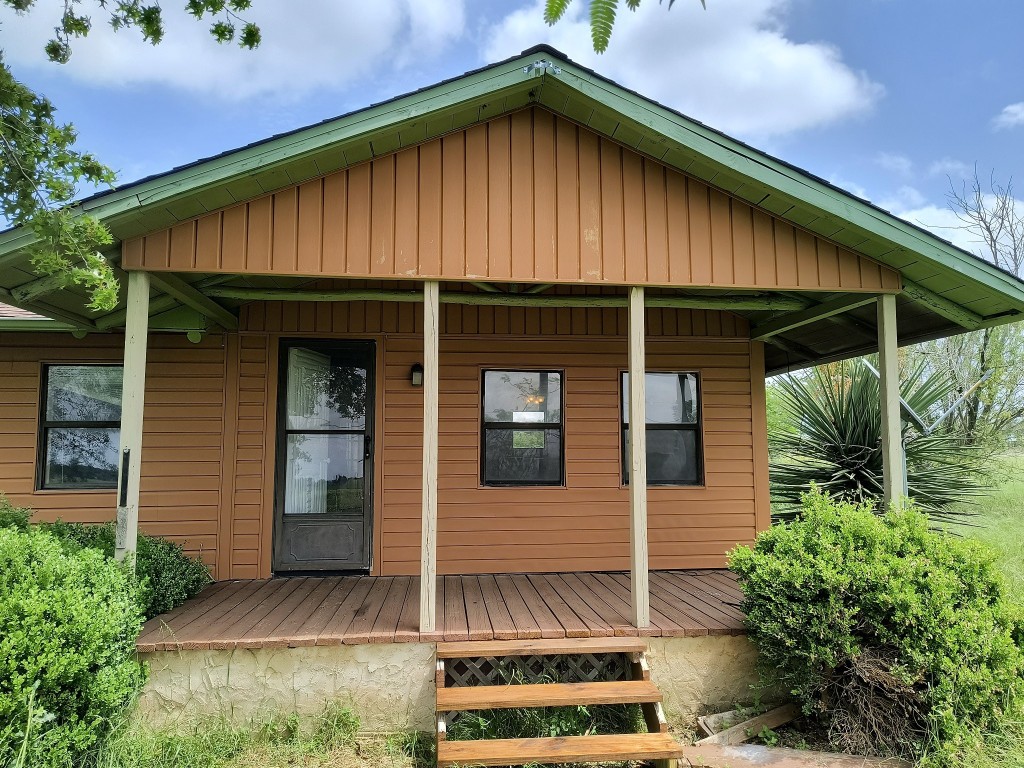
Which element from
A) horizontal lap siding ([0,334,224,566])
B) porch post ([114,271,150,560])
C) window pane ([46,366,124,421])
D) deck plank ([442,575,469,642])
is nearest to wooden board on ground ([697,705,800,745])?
deck plank ([442,575,469,642])

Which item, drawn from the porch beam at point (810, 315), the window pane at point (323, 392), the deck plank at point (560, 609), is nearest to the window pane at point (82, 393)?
the window pane at point (323, 392)

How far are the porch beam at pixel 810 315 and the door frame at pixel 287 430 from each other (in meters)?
3.59

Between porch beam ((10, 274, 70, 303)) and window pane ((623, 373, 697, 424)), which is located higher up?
porch beam ((10, 274, 70, 303))

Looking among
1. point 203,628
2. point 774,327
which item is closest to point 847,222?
point 774,327

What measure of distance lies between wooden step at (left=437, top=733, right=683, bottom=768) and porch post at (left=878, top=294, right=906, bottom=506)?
2319mm

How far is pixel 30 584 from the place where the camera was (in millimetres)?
2928

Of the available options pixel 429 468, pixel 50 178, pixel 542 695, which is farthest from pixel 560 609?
pixel 50 178

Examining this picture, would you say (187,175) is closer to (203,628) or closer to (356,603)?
(203,628)

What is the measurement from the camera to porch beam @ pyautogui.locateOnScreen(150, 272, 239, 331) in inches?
155

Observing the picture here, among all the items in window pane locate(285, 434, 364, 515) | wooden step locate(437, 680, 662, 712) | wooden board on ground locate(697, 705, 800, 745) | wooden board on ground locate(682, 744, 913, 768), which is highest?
window pane locate(285, 434, 364, 515)

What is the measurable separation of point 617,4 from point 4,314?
6.16 metres

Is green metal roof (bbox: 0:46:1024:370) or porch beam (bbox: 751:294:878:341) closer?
green metal roof (bbox: 0:46:1024:370)

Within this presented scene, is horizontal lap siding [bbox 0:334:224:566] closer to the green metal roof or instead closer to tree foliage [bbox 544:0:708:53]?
the green metal roof

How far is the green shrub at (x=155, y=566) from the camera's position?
4.09 meters
